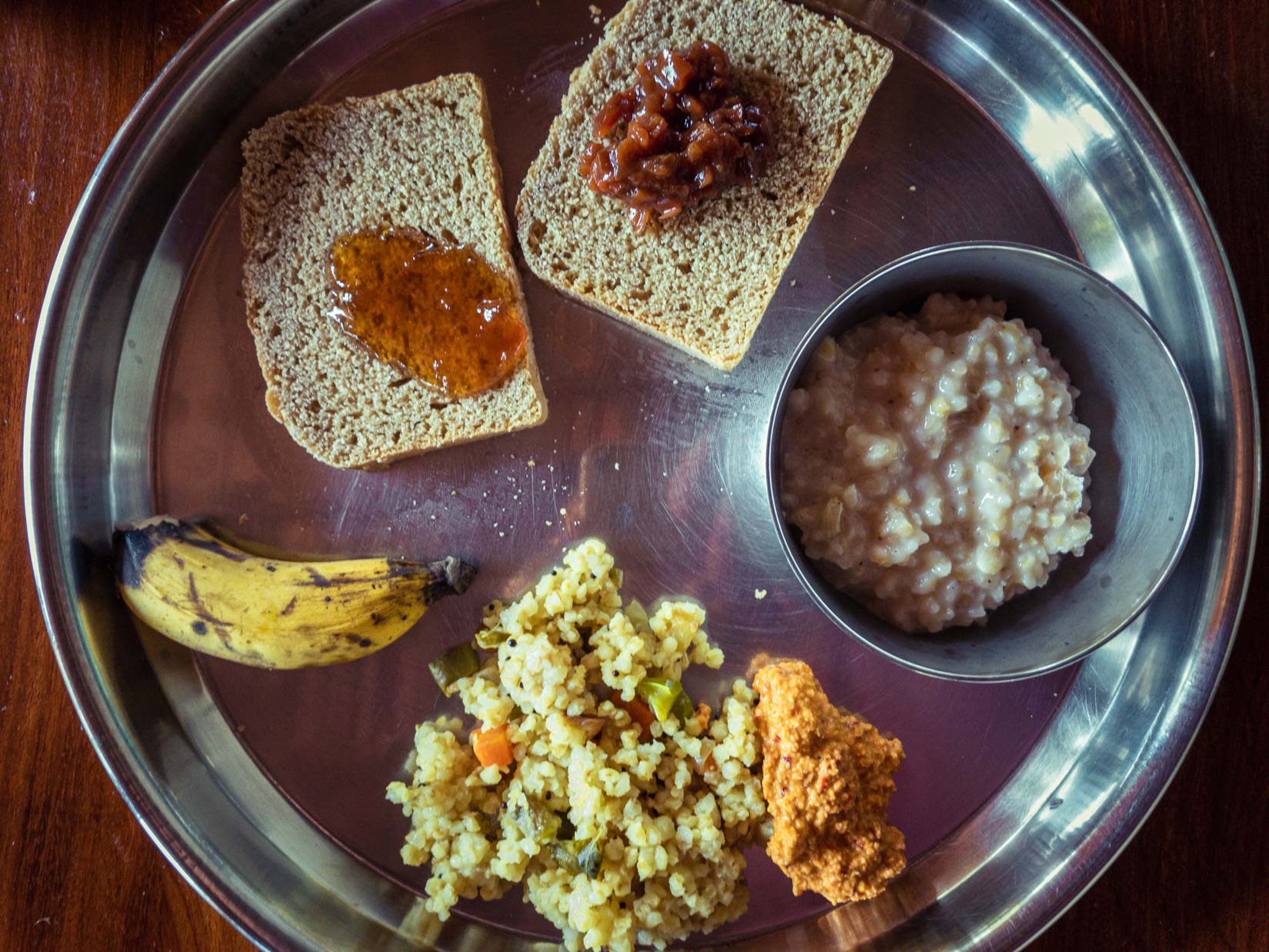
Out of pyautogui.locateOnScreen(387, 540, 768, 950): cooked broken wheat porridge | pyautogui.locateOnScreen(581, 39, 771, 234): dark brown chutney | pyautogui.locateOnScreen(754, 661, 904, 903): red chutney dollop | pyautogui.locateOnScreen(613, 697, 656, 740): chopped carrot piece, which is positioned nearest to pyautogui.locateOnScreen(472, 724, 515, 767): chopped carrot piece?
pyautogui.locateOnScreen(387, 540, 768, 950): cooked broken wheat porridge

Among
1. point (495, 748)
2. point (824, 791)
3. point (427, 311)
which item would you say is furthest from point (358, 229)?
point (824, 791)

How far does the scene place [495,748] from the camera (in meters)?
1.45

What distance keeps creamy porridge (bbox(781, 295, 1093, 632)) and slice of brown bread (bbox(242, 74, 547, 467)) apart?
21.0 inches

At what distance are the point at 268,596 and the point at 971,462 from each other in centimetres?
118

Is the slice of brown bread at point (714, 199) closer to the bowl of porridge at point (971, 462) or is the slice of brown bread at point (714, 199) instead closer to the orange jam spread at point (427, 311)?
the orange jam spread at point (427, 311)

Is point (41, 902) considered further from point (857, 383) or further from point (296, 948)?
point (857, 383)

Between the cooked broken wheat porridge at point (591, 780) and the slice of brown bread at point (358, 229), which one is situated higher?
the slice of brown bread at point (358, 229)

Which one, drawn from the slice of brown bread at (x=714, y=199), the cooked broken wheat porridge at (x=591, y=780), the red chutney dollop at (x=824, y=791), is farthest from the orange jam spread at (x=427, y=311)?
the red chutney dollop at (x=824, y=791)

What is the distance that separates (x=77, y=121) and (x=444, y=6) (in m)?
0.73

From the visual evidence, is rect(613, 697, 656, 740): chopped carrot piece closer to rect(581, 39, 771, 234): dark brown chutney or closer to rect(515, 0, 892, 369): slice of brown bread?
rect(515, 0, 892, 369): slice of brown bread

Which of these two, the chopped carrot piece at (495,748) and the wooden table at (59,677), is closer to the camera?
the chopped carrot piece at (495,748)

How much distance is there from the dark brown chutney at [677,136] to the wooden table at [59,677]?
2.45 feet

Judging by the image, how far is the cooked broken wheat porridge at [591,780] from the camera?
1.37 meters

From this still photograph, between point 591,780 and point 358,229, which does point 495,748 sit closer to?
point 591,780
